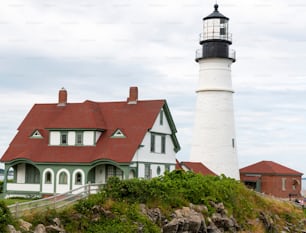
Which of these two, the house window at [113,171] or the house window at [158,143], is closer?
the house window at [113,171]

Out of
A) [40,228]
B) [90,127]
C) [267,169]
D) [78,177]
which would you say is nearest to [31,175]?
[78,177]

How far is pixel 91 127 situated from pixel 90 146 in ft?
3.84

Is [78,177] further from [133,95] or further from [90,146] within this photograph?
[133,95]

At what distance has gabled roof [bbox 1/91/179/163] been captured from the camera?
109 feet

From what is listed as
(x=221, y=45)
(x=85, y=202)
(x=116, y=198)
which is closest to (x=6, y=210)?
(x=85, y=202)

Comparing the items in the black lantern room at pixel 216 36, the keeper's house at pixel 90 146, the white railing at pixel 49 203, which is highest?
the black lantern room at pixel 216 36

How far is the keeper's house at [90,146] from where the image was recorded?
1307 inches

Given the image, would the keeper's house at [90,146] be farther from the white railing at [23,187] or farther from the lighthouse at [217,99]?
the lighthouse at [217,99]

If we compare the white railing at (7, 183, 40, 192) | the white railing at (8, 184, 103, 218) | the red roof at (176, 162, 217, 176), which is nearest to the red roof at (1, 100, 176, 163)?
the white railing at (7, 183, 40, 192)

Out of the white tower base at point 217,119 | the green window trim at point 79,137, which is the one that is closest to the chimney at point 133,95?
the green window trim at point 79,137

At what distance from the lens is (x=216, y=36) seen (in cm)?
4019

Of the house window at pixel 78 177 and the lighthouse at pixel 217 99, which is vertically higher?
the lighthouse at pixel 217 99

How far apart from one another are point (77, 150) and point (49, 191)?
304 cm

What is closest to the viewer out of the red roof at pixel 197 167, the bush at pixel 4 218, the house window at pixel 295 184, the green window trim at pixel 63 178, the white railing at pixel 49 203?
the bush at pixel 4 218
